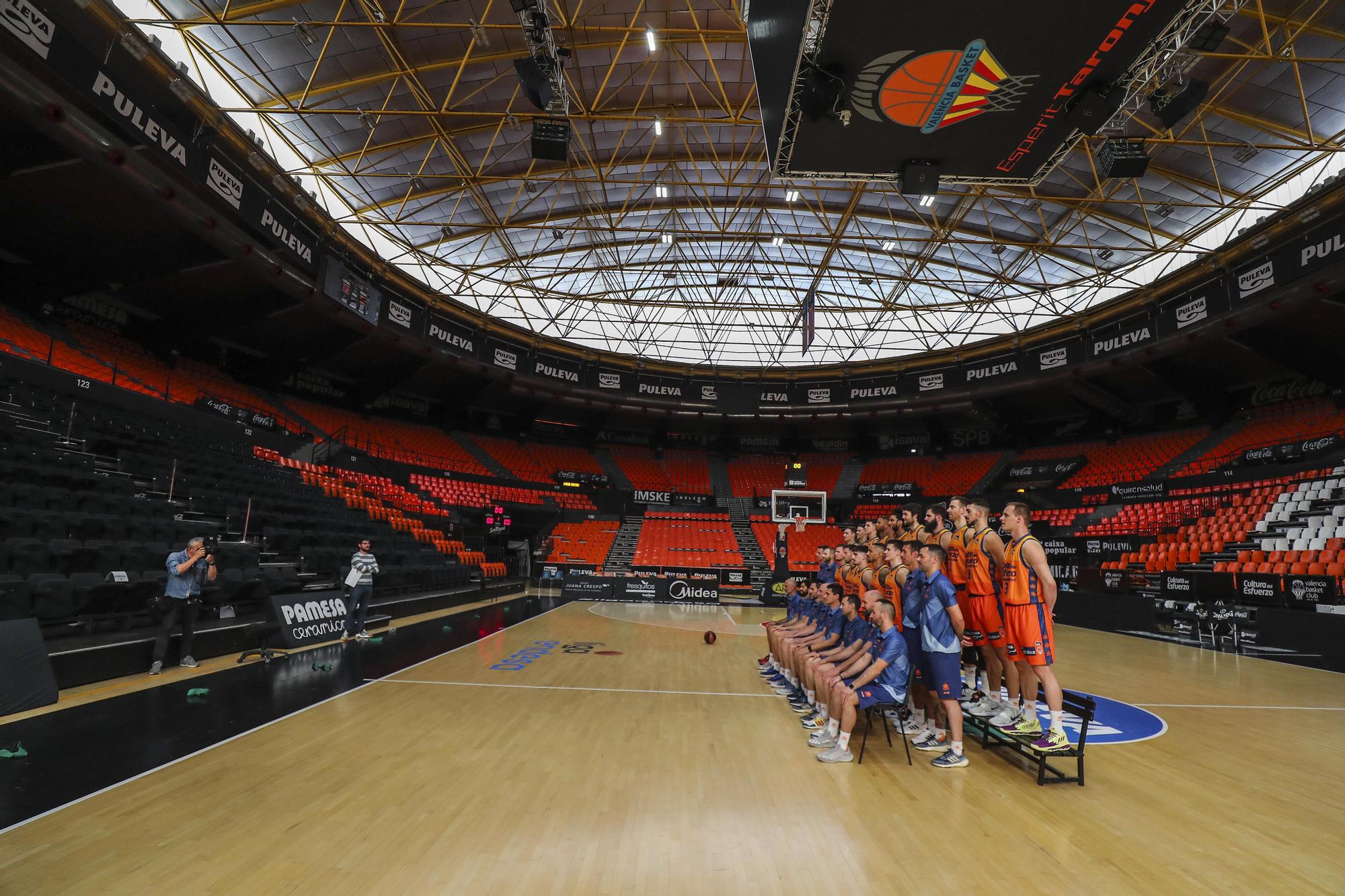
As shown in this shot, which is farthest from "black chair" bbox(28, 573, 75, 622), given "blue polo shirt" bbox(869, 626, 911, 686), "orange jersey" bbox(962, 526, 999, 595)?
"orange jersey" bbox(962, 526, 999, 595)

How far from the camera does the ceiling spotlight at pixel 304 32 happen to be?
10984 millimetres

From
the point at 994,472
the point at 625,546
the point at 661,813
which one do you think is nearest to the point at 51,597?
the point at 661,813

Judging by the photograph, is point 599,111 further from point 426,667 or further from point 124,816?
point 124,816

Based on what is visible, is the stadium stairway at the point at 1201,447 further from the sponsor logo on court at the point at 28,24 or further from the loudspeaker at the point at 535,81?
the sponsor logo on court at the point at 28,24

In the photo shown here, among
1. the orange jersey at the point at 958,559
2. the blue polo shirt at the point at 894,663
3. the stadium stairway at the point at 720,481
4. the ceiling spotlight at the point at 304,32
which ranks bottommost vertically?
the blue polo shirt at the point at 894,663

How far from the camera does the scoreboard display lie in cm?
1706

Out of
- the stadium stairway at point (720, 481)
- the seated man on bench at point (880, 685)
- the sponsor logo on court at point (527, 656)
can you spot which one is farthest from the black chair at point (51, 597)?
the stadium stairway at point (720, 481)

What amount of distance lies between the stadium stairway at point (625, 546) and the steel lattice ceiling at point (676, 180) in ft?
30.3

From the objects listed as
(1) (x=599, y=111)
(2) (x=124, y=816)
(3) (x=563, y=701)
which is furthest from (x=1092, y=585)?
(2) (x=124, y=816)

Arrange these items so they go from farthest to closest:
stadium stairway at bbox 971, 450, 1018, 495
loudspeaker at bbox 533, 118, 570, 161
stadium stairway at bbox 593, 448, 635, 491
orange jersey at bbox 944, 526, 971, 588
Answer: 1. stadium stairway at bbox 593, 448, 635, 491
2. stadium stairway at bbox 971, 450, 1018, 495
3. loudspeaker at bbox 533, 118, 570, 161
4. orange jersey at bbox 944, 526, 971, 588

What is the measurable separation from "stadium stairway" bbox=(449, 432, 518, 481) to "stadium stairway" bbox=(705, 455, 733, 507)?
10.2 m

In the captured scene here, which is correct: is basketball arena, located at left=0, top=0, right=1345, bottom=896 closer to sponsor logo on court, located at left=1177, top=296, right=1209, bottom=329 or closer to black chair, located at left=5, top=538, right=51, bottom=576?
black chair, located at left=5, top=538, right=51, bottom=576

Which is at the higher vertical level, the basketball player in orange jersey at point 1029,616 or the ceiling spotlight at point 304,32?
the ceiling spotlight at point 304,32

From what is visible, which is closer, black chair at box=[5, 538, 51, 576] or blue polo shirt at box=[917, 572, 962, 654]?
blue polo shirt at box=[917, 572, 962, 654]
